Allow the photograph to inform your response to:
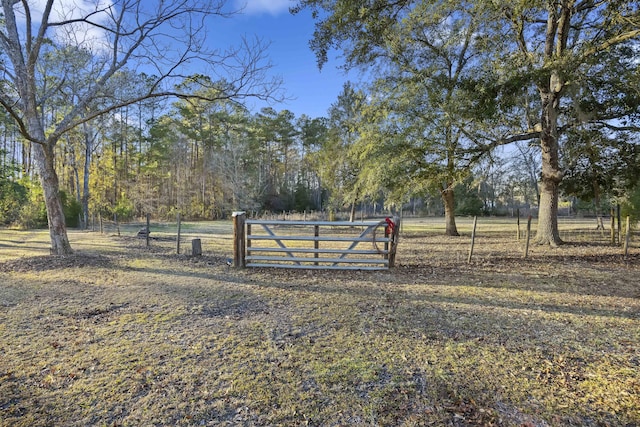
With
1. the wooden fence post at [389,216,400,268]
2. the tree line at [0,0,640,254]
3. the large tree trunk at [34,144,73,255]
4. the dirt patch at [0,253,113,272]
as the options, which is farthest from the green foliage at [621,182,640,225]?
the large tree trunk at [34,144,73,255]

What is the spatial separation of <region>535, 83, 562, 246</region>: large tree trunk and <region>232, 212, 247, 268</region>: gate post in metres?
9.02

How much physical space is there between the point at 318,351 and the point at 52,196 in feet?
27.8

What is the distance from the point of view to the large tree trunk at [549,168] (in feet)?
31.4

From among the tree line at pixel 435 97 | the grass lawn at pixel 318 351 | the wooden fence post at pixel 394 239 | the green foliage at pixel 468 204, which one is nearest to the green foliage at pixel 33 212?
the tree line at pixel 435 97

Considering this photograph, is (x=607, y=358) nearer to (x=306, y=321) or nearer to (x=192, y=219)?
(x=306, y=321)

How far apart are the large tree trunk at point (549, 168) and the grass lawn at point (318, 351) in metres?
5.14

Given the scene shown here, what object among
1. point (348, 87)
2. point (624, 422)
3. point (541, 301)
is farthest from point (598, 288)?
point (348, 87)

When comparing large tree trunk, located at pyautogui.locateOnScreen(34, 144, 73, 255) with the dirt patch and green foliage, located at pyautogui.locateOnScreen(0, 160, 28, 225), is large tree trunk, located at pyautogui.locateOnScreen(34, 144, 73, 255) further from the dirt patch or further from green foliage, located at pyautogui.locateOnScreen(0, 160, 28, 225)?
green foliage, located at pyautogui.locateOnScreen(0, 160, 28, 225)

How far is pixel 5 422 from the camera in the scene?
2227mm

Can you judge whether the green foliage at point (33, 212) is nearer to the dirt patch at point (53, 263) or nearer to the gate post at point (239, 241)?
the dirt patch at point (53, 263)

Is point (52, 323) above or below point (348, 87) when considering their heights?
below

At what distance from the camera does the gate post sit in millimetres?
7434

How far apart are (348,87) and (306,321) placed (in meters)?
23.3

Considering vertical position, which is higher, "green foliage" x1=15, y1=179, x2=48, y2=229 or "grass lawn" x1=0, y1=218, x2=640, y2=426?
"green foliage" x1=15, y1=179, x2=48, y2=229
